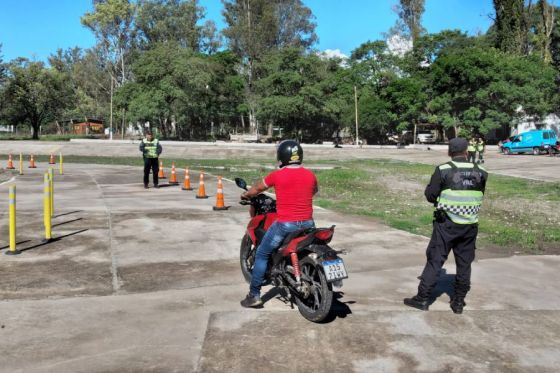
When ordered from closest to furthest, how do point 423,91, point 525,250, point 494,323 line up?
point 494,323
point 525,250
point 423,91

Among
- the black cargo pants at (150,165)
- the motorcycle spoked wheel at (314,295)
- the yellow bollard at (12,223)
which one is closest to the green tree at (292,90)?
the black cargo pants at (150,165)

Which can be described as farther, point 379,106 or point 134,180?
point 379,106

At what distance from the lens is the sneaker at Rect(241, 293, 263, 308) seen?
5781 mm

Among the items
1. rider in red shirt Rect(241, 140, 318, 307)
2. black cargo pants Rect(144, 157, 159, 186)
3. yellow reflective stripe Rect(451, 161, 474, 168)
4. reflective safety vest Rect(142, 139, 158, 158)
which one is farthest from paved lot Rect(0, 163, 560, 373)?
black cargo pants Rect(144, 157, 159, 186)

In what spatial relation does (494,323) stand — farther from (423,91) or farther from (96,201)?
(423,91)

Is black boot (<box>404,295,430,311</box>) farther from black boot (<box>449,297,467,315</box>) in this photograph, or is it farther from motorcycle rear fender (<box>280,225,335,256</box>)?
motorcycle rear fender (<box>280,225,335,256</box>)

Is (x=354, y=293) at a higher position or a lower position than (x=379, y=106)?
lower

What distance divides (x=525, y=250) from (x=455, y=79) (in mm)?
50515

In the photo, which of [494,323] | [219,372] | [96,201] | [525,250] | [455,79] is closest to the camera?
[219,372]

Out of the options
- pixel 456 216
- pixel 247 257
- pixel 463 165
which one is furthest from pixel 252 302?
pixel 463 165

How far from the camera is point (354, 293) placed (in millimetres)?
6398

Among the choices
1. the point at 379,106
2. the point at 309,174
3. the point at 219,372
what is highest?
the point at 379,106

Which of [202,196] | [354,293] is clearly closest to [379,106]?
[202,196]

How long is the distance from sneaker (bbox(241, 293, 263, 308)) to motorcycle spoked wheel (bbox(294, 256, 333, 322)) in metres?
0.41
